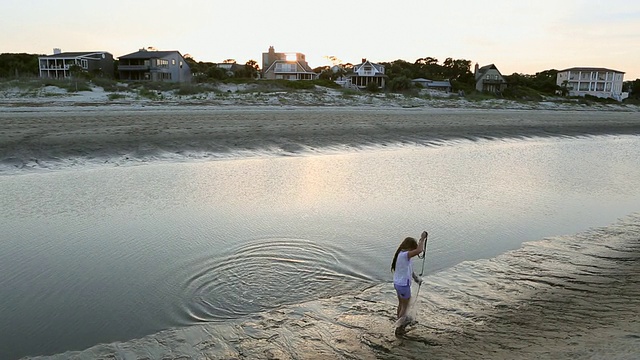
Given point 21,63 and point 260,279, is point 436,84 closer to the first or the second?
point 21,63

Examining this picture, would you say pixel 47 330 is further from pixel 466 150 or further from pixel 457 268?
pixel 466 150

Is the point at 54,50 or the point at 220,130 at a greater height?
the point at 54,50

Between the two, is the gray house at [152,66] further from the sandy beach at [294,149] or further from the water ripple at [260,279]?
the water ripple at [260,279]

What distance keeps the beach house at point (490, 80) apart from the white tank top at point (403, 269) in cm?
7997

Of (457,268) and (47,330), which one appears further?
(457,268)

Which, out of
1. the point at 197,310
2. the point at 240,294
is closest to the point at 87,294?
the point at 197,310

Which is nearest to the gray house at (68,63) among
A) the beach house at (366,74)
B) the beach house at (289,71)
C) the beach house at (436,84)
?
the beach house at (289,71)

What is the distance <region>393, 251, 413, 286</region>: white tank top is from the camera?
530 cm

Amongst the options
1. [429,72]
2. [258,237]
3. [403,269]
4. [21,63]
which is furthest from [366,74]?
[403,269]

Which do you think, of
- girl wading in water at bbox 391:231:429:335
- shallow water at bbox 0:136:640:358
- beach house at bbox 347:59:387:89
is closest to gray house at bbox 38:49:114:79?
beach house at bbox 347:59:387:89

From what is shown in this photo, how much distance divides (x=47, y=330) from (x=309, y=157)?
41.0ft

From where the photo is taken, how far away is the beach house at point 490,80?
8075cm

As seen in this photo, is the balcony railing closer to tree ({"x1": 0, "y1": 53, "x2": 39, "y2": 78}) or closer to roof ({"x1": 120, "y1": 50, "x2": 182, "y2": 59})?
roof ({"x1": 120, "y1": 50, "x2": 182, "y2": 59})

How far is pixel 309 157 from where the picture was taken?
1731 centimetres
